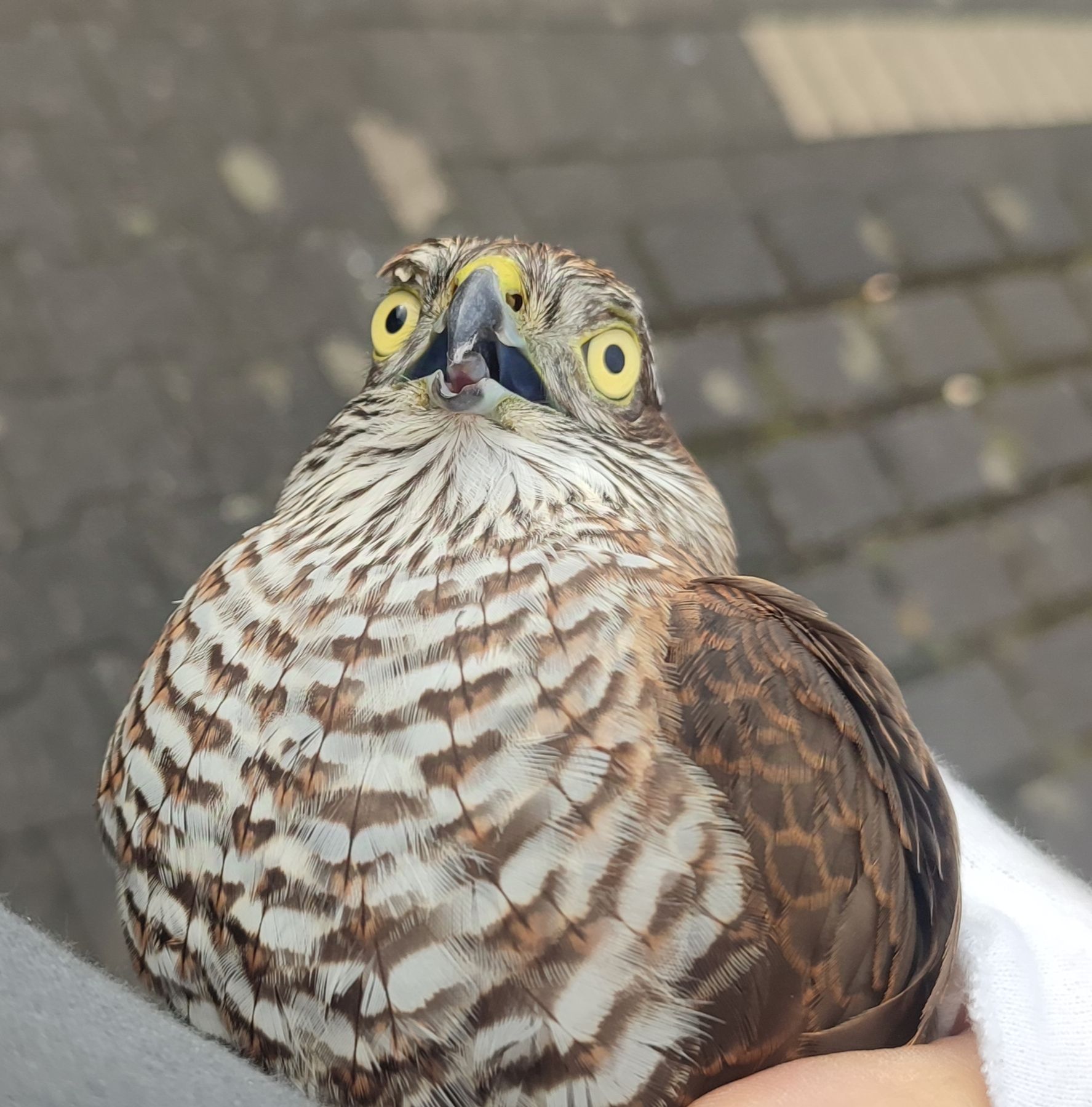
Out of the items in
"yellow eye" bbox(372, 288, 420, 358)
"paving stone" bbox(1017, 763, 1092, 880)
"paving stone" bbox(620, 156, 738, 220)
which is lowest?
"paving stone" bbox(1017, 763, 1092, 880)

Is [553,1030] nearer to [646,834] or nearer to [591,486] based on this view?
[646,834]

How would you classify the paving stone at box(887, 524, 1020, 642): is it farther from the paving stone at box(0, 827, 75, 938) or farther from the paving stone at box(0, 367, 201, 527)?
the paving stone at box(0, 827, 75, 938)

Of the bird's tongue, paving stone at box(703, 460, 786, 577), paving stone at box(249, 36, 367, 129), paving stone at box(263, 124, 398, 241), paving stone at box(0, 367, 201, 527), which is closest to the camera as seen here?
the bird's tongue

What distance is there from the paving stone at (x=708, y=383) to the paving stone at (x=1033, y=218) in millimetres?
1657

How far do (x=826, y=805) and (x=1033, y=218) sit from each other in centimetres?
425

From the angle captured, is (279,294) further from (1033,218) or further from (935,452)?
(1033,218)

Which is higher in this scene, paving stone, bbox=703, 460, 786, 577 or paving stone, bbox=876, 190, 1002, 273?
paving stone, bbox=876, 190, 1002, 273

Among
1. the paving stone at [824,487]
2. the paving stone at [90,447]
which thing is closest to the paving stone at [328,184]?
the paving stone at [90,447]

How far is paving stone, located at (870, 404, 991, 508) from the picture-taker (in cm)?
397

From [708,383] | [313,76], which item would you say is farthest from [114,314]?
[708,383]

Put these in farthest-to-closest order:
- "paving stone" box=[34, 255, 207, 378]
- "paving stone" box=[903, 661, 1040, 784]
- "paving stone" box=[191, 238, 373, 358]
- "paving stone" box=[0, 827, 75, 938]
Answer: "paving stone" box=[903, 661, 1040, 784]
"paving stone" box=[191, 238, 373, 358]
"paving stone" box=[34, 255, 207, 378]
"paving stone" box=[0, 827, 75, 938]

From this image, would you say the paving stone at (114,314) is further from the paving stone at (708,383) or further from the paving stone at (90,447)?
the paving stone at (708,383)

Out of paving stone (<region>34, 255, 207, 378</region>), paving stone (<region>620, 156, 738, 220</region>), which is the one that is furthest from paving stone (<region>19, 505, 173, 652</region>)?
paving stone (<region>620, 156, 738, 220</region>)

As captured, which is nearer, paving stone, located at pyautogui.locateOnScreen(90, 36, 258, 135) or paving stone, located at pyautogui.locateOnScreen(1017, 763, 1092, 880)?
paving stone, located at pyautogui.locateOnScreen(90, 36, 258, 135)
